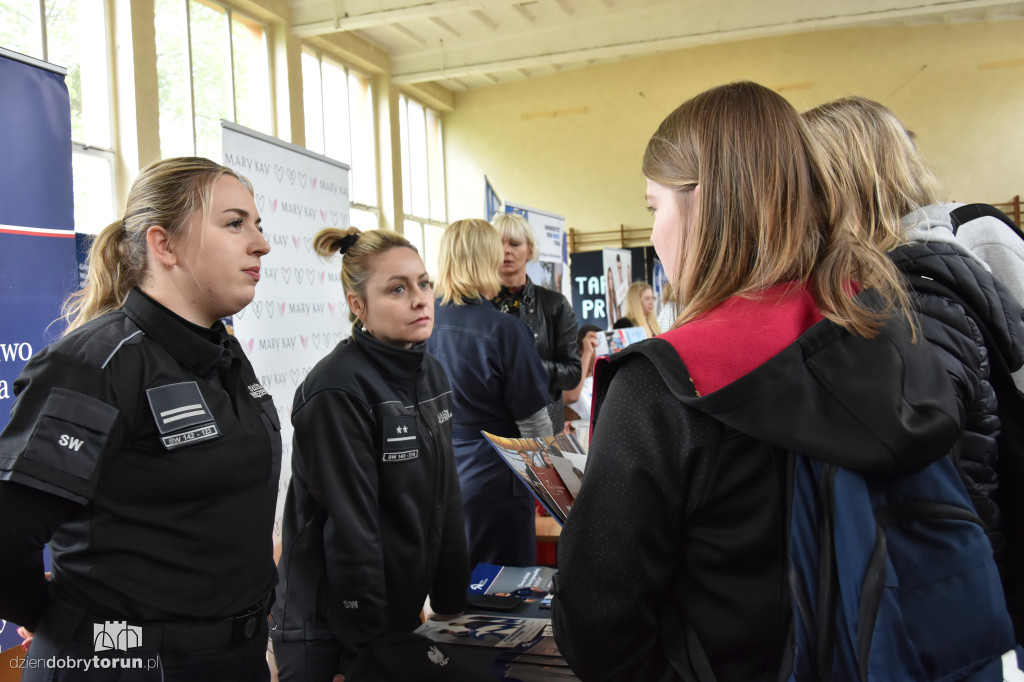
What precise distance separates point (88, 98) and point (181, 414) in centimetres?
611

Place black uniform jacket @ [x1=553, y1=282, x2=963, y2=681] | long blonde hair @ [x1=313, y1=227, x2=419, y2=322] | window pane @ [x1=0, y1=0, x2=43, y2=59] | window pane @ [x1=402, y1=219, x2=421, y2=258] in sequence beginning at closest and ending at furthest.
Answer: black uniform jacket @ [x1=553, y1=282, x2=963, y2=681], long blonde hair @ [x1=313, y1=227, x2=419, y2=322], window pane @ [x1=0, y1=0, x2=43, y2=59], window pane @ [x1=402, y1=219, x2=421, y2=258]

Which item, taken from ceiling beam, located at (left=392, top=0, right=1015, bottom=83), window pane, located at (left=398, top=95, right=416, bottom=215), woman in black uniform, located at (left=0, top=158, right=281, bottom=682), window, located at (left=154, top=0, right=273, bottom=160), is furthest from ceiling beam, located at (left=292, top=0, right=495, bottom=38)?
woman in black uniform, located at (left=0, top=158, right=281, bottom=682)

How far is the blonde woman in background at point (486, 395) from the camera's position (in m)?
2.44

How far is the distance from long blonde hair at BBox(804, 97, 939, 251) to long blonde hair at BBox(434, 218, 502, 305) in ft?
5.08

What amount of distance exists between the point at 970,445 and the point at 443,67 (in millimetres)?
10311

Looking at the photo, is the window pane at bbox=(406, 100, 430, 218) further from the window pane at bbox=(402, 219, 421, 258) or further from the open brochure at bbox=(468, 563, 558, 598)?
the open brochure at bbox=(468, 563, 558, 598)

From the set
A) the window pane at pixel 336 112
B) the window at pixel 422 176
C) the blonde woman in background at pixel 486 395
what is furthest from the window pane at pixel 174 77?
the blonde woman in background at pixel 486 395

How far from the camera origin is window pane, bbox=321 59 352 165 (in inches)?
375

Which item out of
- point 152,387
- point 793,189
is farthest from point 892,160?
point 152,387

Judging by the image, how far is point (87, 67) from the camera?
5.98m

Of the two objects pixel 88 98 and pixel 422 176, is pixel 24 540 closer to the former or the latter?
pixel 88 98

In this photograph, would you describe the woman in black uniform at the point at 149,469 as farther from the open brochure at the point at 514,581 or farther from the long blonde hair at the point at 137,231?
the open brochure at the point at 514,581

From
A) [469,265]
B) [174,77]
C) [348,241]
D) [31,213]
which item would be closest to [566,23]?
[174,77]

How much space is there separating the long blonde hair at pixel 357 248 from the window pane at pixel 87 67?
4944 millimetres
